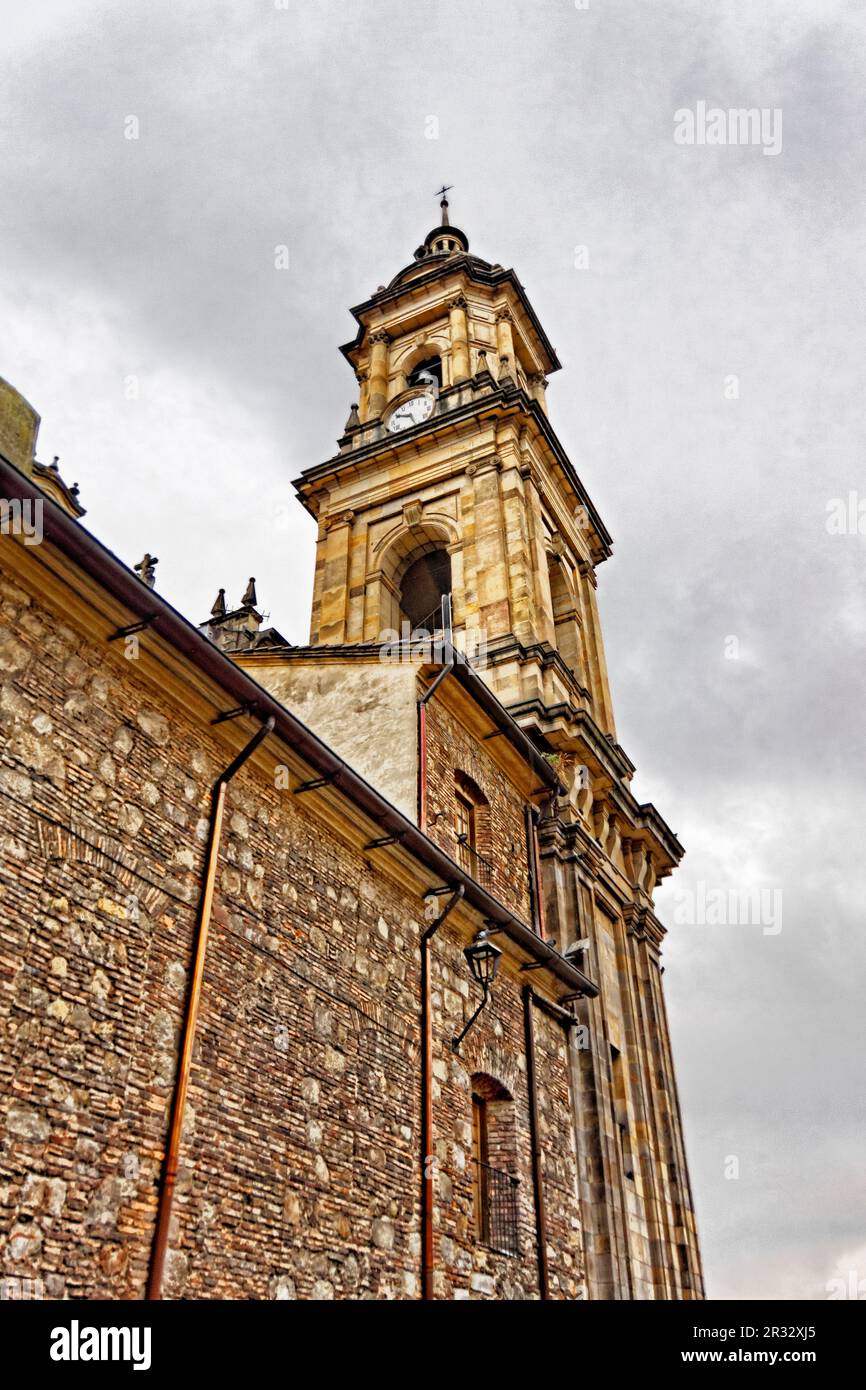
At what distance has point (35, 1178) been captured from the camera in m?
6.54

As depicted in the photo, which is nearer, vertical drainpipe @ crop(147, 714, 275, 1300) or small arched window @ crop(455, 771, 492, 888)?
vertical drainpipe @ crop(147, 714, 275, 1300)

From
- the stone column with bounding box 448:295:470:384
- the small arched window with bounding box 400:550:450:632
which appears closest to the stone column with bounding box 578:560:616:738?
the small arched window with bounding box 400:550:450:632

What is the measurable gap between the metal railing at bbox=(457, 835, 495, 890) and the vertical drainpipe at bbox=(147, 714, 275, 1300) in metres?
5.52

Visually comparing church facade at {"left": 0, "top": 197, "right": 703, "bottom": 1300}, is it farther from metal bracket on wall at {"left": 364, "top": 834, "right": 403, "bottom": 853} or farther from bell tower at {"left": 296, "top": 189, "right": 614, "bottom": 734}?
bell tower at {"left": 296, "top": 189, "right": 614, "bottom": 734}

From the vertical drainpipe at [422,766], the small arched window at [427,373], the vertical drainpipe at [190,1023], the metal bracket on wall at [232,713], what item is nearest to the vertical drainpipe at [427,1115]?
the vertical drainpipe at [422,766]

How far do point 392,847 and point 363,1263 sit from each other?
381cm

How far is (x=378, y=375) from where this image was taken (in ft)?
98.2

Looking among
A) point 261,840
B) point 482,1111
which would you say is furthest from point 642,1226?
point 261,840

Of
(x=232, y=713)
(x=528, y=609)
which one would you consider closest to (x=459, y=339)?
(x=528, y=609)

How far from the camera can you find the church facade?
23.6 feet

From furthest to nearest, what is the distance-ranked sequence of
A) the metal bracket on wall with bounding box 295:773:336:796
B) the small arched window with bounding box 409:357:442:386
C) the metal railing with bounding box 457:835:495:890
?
1. the small arched window with bounding box 409:357:442:386
2. the metal railing with bounding box 457:835:495:890
3. the metal bracket on wall with bounding box 295:773:336:796

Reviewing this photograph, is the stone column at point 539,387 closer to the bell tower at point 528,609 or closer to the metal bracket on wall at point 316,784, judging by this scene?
the bell tower at point 528,609
